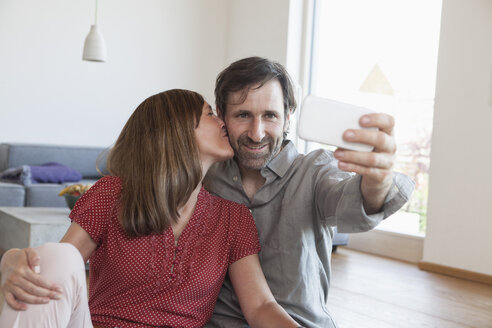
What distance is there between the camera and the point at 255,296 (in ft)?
4.74

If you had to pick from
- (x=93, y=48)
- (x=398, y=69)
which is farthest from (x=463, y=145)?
(x=93, y=48)

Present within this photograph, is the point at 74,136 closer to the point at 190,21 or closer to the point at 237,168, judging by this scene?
the point at 190,21

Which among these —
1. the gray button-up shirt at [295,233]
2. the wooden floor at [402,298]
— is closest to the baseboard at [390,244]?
the wooden floor at [402,298]

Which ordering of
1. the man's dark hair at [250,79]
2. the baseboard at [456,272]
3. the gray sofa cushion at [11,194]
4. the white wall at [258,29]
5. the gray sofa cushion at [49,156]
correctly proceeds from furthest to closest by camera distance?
the white wall at [258,29], the gray sofa cushion at [49,156], the gray sofa cushion at [11,194], the baseboard at [456,272], the man's dark hair at [250,79]

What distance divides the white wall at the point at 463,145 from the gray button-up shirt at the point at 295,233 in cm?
262

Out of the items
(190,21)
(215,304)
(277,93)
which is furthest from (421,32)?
(215,304)

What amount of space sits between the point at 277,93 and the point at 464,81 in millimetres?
2772

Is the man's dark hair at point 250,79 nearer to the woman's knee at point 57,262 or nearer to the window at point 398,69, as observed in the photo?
the woman's knee at point 57,262

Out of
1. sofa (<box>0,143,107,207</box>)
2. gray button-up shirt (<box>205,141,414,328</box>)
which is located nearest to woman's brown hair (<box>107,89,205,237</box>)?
gray button-up shirt (<box>205,141,414,328</box>)

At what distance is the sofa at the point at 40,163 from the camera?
14.0ft

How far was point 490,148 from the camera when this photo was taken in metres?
3.87

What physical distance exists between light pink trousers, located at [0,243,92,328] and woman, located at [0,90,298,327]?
159 mm

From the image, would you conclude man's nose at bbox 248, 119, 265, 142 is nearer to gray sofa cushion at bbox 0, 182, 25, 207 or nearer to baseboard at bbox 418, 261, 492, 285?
baseboard at bbox 418, 261, 492, 285

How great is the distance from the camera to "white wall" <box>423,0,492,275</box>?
3895 mm
